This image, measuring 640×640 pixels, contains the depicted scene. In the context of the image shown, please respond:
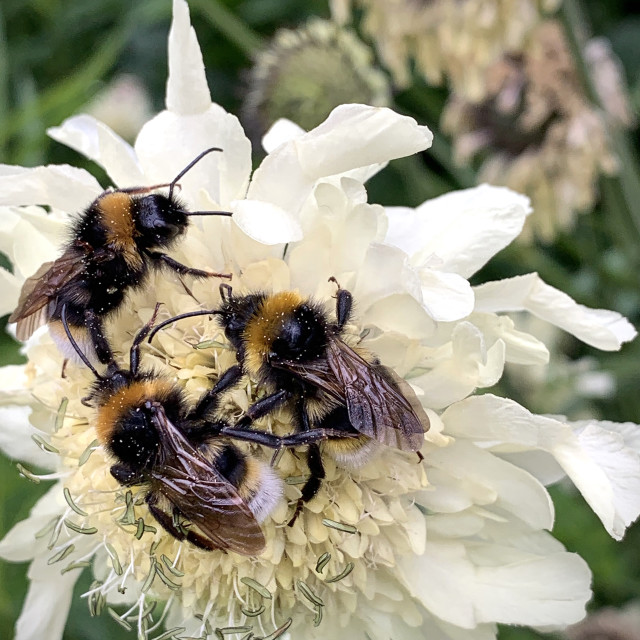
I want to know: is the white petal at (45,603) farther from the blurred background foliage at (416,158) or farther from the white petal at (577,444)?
the white petal at (577,444)

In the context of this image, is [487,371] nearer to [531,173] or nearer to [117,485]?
[117,485]

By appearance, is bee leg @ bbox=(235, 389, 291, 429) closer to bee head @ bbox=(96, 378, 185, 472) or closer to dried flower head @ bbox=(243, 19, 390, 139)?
bee head @ bbox=(96, 378, 185, 472)

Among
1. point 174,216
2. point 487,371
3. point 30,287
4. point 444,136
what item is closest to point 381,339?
point 487,371

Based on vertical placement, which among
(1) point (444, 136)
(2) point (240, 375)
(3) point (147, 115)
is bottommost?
(1) point (444, 136)

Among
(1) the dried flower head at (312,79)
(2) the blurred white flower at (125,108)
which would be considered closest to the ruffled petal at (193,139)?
(1) the dried flower head at (312,79)

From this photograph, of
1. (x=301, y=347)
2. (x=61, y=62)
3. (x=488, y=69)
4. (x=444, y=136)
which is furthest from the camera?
(x=61, y=62)

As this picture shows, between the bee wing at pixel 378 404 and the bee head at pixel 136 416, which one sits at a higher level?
the bee head at pixel 136 416
